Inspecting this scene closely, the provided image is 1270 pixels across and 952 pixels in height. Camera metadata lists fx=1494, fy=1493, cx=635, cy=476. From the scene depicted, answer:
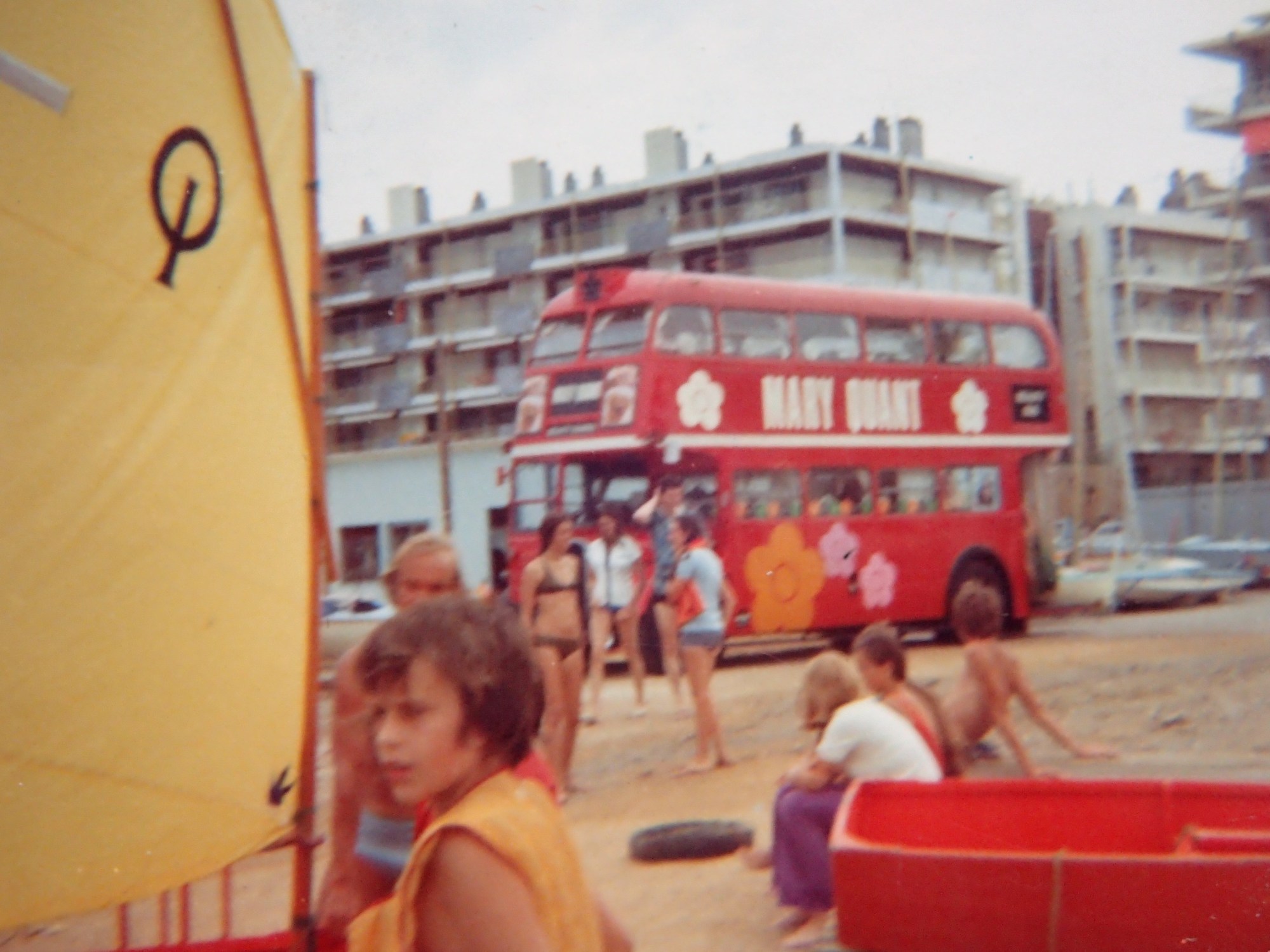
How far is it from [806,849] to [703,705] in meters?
3.49

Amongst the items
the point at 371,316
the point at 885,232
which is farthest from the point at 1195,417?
the point at 371,316

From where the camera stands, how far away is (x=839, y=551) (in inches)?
664

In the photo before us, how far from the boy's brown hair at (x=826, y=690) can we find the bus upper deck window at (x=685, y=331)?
9.77 meters

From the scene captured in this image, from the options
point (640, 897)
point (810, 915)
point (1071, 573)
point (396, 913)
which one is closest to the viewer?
point (396, 913)

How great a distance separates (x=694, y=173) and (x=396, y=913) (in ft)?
164

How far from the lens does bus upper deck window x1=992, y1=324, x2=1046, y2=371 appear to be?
18688 millimetres

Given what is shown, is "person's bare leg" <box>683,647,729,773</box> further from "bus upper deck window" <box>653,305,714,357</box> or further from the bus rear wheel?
the bus rear wheel

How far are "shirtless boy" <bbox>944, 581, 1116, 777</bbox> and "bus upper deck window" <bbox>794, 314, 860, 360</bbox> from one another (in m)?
8.99

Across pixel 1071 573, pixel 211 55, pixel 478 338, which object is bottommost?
pixel 1071 573

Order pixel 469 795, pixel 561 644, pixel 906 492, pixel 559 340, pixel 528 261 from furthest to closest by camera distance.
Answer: pixel 528 261
pixel 906 492
pixel 559 340
pixel 561 644
pixel 469 795

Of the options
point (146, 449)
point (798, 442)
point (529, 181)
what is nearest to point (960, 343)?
point (798, 442)

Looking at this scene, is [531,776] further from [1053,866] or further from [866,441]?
[866,441]

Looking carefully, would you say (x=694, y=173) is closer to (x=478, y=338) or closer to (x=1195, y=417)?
(x=478, y=338)

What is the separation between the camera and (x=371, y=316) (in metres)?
59.6
